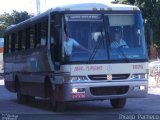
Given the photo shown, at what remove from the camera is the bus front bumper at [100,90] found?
15.6 m

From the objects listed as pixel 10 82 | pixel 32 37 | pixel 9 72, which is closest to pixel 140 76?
pixel 32 37

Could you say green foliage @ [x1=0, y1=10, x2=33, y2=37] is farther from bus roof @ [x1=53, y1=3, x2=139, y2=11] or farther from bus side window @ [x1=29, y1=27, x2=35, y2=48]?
bus roof @ [x1=53, y1=3, x2=139, y2=11]

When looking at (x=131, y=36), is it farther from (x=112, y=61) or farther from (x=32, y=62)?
(x=32, y=62)

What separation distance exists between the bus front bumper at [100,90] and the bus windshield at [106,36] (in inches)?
28.3

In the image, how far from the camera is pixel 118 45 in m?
16.1

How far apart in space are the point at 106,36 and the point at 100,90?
158 centimetres

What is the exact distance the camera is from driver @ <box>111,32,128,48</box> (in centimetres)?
1606

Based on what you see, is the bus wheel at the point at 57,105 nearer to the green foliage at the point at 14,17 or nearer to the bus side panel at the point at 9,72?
the bus side panel at the point at 9,72

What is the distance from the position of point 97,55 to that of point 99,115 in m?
1.73

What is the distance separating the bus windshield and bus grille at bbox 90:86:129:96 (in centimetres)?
83

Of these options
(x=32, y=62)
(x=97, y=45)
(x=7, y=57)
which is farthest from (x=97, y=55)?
(x=7, y=57)

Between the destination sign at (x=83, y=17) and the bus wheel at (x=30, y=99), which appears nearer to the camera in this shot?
the destination sign at (x=83, y=17)

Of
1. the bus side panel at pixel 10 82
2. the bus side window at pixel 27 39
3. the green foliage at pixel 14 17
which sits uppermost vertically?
the green foliage at pixel 14 17

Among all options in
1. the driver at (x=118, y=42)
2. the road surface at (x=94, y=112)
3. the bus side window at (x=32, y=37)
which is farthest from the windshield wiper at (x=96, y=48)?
the bus side window at (x=32, y=37)
